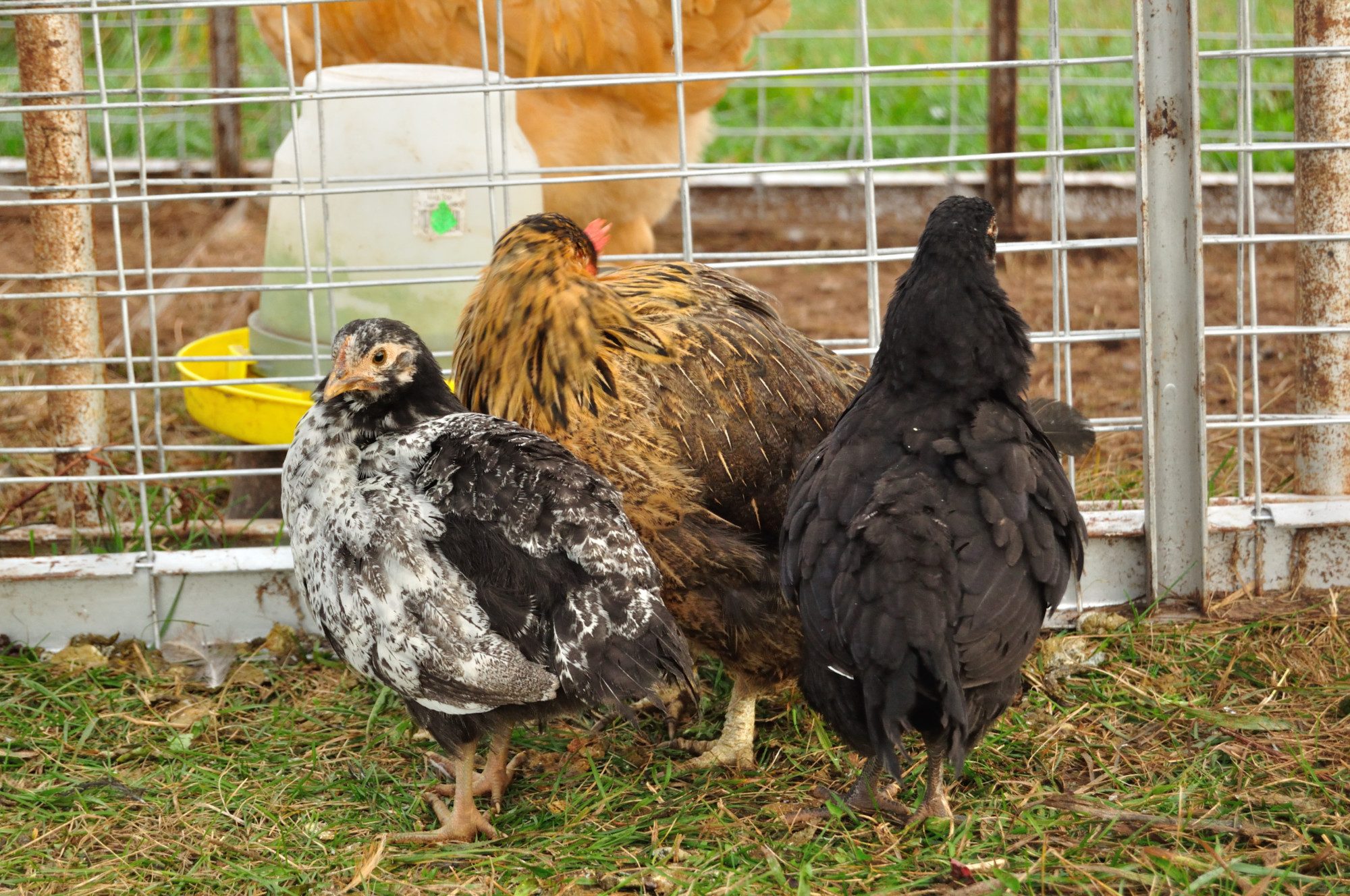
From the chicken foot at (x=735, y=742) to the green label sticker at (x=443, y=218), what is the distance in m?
1.55

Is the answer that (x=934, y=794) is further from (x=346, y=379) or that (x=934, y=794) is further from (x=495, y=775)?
(x=346, y=379)

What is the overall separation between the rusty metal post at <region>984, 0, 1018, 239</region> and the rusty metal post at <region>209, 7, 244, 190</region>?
3344 millimetres

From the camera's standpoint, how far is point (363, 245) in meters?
3.51

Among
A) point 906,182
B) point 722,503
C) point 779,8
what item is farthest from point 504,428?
point 906,182

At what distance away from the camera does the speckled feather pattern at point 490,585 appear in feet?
7.14

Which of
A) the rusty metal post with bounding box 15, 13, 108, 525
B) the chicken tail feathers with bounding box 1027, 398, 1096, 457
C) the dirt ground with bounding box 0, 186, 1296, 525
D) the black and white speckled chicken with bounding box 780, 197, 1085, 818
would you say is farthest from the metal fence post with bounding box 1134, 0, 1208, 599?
the rusty metal post with bounding box 15, 13, 108, 525

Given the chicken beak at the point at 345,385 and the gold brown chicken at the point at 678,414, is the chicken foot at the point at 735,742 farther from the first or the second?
the chicken beak at the point at 345,385

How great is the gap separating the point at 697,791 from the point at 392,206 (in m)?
1.87

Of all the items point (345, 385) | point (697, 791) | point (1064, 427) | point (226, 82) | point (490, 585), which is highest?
point (226, 82)

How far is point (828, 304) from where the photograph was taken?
5.32 meters

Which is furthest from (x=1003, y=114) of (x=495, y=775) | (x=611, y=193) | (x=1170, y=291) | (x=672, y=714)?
(x=495, y=775)

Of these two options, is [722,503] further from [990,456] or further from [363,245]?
[363,245]

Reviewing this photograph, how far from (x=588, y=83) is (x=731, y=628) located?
1.32 metres

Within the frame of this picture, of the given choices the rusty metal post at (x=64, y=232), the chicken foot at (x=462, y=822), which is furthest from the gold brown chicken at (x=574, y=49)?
the chicken foot at (x=462, y=822)
